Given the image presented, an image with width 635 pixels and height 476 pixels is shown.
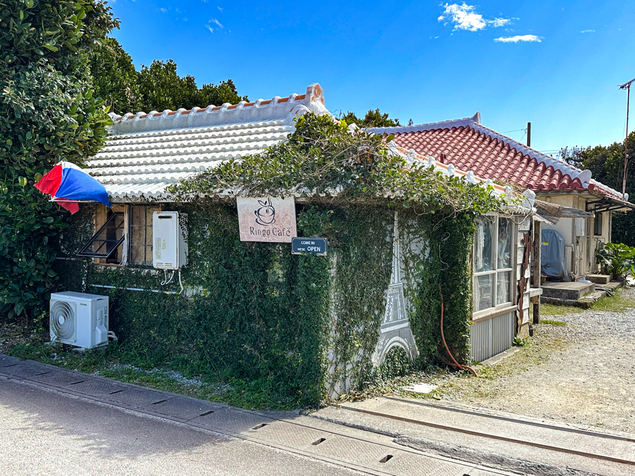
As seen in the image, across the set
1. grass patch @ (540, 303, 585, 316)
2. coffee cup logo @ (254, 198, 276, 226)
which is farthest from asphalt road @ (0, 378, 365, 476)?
grass patch @ (540, 303, 585, 316)

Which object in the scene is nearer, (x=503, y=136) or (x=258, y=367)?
(x=258, y=367)

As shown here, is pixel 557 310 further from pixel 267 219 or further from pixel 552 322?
pixel 267 219

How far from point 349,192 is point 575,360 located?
5.58m

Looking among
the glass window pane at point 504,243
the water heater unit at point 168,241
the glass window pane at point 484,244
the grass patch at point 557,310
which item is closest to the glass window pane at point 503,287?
the glass window pane at point 504,243

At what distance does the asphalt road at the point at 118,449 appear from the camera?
13.9ft

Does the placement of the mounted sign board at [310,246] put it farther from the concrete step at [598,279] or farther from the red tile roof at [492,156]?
the concrete step at [598,279]

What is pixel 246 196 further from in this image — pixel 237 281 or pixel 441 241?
pixel 441 241

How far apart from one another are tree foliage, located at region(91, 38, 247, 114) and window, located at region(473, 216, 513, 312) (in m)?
11.5

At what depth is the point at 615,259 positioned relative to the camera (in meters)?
18.6

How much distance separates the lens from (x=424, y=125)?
61.9ft

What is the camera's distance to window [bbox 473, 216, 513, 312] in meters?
8.06

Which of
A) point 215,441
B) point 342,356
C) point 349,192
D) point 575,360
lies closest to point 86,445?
point 215,441

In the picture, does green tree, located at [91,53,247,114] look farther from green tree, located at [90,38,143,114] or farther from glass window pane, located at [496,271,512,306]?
glass window pane, located at [496,271,512,306]

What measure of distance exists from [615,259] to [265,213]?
1721 centimetres
